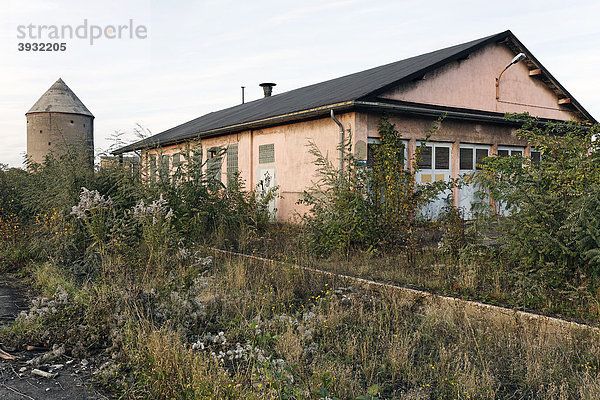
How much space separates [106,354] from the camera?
174 inches

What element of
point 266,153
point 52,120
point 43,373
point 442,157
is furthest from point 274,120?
point 52,120

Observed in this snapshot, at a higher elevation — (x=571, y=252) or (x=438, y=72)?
(x=438, y=72)

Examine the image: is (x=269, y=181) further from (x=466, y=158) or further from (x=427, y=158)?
(x=466, y=158)

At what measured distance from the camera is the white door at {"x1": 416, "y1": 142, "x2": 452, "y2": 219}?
43.6 ft

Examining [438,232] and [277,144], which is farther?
[277,144]

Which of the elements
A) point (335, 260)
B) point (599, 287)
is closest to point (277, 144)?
point (335, 260)

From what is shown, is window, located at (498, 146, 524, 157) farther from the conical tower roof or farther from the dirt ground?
the conical tower roof

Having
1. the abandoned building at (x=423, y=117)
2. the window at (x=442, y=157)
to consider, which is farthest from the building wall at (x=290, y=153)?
the window at (x=442, y=157)

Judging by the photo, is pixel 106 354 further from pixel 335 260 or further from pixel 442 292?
pixel 335 260

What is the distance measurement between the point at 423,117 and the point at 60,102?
38.7 meters

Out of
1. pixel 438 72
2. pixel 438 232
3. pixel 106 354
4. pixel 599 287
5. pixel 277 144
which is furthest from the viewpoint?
pixel 277 144

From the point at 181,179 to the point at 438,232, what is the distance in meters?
6.34

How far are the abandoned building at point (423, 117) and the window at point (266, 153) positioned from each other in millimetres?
31

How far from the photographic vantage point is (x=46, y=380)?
3.93m
